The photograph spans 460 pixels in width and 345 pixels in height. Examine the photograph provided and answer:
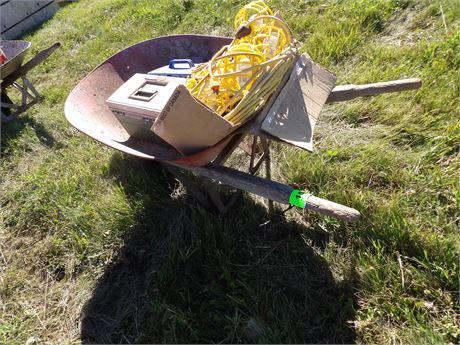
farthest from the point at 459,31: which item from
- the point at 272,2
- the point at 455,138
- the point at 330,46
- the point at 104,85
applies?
the point at 104,85

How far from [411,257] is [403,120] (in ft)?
3.82

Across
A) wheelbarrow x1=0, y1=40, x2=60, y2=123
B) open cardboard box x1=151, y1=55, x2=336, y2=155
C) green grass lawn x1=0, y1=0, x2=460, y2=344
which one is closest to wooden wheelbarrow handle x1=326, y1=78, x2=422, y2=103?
open cardboard box x1=151, y1=55, x2=336, y2=155

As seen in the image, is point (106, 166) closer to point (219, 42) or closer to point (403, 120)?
point (219, 42)

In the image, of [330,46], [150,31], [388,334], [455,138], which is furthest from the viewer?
[150,31]

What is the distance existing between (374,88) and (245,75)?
0.79 meters

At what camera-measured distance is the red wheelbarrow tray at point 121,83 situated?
1.91m

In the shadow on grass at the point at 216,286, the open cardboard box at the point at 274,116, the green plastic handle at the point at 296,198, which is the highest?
the open cardboard box at the point at 274,116

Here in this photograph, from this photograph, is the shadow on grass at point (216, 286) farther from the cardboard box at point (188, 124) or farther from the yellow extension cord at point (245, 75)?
the yellow extension cord at point (245, 75)

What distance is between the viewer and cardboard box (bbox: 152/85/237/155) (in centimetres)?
139

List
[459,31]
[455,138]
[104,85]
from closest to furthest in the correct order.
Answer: [455,138] < [104,85] < [459,31]

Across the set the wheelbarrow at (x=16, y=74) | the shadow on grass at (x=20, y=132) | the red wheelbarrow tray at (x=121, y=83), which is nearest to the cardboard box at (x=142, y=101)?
the red wheelbarrow tray at (x=121, y=83)

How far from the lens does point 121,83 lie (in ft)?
8.49

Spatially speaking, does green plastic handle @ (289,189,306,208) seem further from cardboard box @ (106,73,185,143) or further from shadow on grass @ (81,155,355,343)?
cardboard box @ (106,73,185,143)

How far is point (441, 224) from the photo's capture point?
6.30 feet
